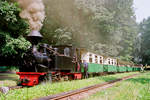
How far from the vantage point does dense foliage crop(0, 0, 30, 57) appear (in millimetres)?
11320

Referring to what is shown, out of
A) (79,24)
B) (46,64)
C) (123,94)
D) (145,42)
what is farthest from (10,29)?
(145,42)

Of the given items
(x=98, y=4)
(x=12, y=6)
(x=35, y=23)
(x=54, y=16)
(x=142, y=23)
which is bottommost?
(x=35, y=23)

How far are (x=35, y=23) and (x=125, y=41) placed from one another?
96.0 ft

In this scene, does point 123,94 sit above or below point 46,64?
below

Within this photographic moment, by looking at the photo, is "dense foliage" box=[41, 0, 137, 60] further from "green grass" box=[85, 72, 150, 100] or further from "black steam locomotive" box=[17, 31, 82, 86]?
"green grass" box=[85, 72, 150, 100]

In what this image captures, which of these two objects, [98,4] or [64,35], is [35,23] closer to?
[64,35]

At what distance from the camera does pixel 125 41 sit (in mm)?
36844

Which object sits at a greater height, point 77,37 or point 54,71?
point 77,37

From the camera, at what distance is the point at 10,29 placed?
12797mm

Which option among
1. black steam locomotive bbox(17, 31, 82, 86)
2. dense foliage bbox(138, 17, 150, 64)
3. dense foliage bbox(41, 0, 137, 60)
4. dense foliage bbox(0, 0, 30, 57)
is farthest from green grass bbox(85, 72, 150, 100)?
dense foliage bbox(138, 17, 150, 64)

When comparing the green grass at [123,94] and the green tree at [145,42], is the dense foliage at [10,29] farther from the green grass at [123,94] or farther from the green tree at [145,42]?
the green tree at [145,42]

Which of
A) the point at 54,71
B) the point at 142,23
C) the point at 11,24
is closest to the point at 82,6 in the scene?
the point at 11,24

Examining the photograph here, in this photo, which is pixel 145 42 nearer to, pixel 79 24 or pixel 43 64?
pixel 79 24

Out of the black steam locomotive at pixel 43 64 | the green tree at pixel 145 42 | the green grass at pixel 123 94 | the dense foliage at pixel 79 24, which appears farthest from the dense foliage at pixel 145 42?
the green grass at pixel 123 94
